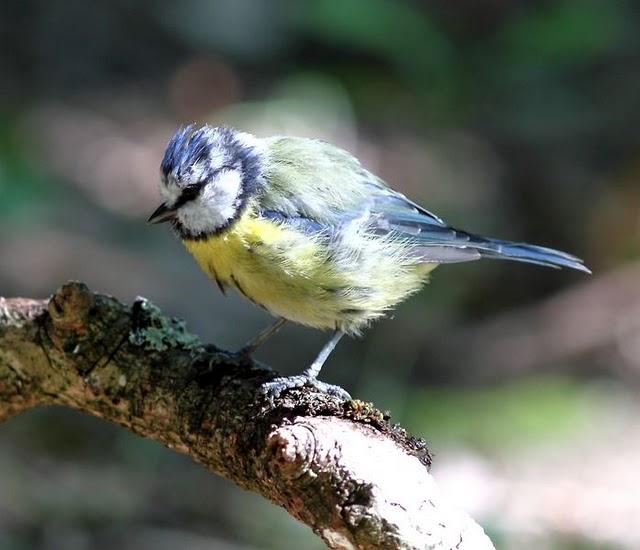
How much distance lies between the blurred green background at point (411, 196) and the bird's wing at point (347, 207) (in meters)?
0.99

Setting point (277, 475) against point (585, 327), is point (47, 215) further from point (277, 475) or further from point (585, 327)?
point (277, 475)

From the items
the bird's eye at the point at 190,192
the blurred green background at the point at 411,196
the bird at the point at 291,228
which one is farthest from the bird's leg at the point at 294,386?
the blurred green background at the point at 411,196

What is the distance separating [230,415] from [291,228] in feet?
2.38

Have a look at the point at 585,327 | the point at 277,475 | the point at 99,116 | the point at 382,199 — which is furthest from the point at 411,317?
the point at 277,475

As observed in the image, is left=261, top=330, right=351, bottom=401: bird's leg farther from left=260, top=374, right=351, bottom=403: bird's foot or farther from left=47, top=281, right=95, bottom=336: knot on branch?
left=47, top=281, right=95, bottom=336: knot on branch

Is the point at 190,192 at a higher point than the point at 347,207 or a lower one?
lower

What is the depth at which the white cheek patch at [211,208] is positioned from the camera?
2.79 m

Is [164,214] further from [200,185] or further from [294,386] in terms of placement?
[294,386]

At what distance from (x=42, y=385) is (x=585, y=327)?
334cm

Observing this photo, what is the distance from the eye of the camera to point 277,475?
75.4 inches

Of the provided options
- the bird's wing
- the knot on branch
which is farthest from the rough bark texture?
the bird's wing

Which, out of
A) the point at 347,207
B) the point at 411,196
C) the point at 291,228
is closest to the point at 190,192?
the point at 291,228

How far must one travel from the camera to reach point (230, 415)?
2.24 m

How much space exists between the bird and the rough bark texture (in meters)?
0.32
